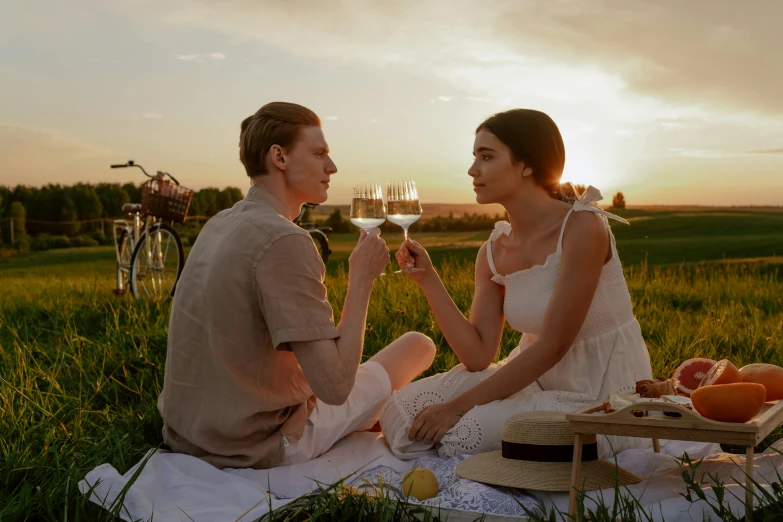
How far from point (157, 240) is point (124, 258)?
1.32 m

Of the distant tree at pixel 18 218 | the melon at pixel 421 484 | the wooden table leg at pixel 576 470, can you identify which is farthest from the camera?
the distant tree at pixel 18 218

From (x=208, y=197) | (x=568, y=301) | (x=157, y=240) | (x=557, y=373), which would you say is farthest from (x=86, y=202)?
(x=568, y=301)

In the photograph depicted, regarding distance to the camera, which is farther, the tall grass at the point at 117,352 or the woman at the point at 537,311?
the tall grass at the point at 117,352

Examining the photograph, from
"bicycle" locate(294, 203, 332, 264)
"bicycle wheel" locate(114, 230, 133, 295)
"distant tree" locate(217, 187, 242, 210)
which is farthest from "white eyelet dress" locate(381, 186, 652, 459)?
"distant tree" locate(217, 187, 242, 210)

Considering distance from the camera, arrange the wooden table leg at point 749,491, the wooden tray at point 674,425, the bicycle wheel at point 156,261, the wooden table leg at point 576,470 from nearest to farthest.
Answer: the wooden tray at point 674,425, the wooden table leg at point 749,491, the wooden table leg at point 576,470, the bicycle wheel at point 156,261

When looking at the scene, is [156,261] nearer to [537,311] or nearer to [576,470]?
[537,311]

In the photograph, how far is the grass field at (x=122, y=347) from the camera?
373cm

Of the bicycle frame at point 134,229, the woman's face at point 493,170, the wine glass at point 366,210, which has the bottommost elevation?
the bicycle frame at point 134,229

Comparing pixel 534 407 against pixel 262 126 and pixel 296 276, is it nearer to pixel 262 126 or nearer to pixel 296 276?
pixel 296 276

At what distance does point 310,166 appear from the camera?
3.28 meters

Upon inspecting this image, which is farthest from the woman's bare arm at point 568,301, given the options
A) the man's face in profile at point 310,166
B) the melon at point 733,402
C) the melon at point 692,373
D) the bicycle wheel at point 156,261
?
the bicycle wheel at point 156,261

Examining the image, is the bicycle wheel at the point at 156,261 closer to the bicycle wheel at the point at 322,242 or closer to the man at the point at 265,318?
the bicycle wheel at the point at 322,242

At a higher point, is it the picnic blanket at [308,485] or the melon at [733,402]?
the melon at [733,402]

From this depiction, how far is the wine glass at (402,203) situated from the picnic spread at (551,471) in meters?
0.99
